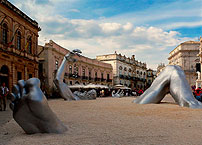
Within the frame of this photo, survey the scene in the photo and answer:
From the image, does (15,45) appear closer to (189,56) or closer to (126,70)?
(126,70)

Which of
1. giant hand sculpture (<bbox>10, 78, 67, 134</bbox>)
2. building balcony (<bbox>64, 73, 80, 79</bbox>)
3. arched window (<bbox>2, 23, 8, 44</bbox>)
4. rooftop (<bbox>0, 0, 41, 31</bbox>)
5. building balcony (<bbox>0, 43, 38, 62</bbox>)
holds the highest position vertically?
rooftop (<bbox>0, 0, 41, 31</bbox>)

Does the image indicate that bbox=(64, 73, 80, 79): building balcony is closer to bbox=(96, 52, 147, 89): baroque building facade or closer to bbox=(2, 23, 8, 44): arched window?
bbox=(2, 23, 8, 44): arched window

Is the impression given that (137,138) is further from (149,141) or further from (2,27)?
(2,27)

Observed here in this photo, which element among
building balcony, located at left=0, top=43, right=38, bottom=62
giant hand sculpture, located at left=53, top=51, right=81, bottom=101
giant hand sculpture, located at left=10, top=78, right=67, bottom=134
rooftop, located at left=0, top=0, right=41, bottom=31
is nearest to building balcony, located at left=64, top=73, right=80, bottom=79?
building balcony, located at left=0, top=43, right=38, bottom=62

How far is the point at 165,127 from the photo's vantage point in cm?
495

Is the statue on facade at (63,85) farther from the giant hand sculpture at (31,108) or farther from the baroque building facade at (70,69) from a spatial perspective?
the giant hand sculpture at (31,108)

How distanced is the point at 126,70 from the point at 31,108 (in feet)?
183

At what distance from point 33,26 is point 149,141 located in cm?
2550

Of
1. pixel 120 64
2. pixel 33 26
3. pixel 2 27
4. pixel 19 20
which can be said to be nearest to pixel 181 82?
pixel 2 27

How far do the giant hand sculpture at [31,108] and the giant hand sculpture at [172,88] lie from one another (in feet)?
23.3

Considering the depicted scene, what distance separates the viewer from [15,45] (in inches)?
889

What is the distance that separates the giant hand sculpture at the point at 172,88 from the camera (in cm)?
990

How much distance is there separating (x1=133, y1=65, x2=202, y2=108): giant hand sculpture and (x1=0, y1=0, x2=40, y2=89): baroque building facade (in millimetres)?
14120

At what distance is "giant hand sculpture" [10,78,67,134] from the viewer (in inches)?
154
